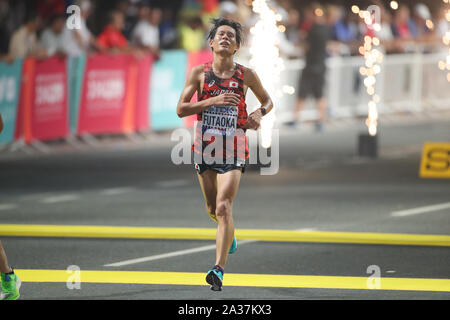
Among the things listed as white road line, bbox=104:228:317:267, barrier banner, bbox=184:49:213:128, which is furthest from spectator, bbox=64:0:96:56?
white road line, bbox=104:228:317:267

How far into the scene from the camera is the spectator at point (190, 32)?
22.6 m

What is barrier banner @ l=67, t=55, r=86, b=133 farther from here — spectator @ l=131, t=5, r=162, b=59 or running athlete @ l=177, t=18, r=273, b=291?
running athlete @ l=177, t=18, r=273, b=291

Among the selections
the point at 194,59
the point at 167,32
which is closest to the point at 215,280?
the point at 194,59

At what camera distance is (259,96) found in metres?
8.68

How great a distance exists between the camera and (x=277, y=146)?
1991 cm

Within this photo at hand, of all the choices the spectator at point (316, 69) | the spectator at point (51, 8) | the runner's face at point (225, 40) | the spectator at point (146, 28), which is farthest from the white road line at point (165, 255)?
the spectator at point (316, 69)

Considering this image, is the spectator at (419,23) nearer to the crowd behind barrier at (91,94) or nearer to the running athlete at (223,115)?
the crowd behind barrier at (91,94)

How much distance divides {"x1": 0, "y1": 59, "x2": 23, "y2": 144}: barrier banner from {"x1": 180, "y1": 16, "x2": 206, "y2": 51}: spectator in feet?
16.6

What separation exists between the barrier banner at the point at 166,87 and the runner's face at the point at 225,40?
1278cm

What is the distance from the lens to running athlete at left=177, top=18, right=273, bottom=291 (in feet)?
27.4

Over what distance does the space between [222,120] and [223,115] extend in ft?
0.12

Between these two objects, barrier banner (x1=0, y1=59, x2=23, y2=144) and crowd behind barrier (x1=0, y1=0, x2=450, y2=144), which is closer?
barrier banner (x1=0, y1=59, x2=23, y2=144)

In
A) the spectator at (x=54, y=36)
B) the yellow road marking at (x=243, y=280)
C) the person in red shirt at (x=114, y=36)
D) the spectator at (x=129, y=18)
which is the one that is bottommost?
the yellow road marking at (x=243, y=280)

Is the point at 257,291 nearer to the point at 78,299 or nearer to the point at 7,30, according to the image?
the point at 78,299
